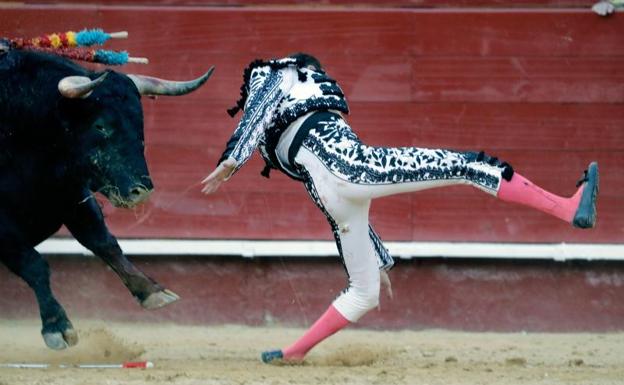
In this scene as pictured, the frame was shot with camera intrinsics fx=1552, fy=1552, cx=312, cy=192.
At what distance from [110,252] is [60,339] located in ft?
1.47

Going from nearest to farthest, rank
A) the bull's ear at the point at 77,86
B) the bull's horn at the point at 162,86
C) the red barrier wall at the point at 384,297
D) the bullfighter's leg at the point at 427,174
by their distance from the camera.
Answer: the bullfighter's leg at the point at 427,174 → the bull's ear at the point at 77,86 → the bull's horn at the point at 162,86 → the red barrier wall at the point at 384,297

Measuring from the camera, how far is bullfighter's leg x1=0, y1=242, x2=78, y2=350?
5.38 m

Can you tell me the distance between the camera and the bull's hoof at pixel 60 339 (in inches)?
211

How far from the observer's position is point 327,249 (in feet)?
22.9

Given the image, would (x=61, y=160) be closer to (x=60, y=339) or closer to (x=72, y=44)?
(x=72, y=44)

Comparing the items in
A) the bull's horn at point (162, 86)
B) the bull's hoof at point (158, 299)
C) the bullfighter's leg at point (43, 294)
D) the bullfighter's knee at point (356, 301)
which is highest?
the bull's horn at point (162, 86)

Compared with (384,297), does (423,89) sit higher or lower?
higher

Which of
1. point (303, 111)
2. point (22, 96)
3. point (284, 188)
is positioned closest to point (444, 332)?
point (284, 188)

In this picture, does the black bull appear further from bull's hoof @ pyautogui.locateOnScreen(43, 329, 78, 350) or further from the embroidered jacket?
the embroidered jacket

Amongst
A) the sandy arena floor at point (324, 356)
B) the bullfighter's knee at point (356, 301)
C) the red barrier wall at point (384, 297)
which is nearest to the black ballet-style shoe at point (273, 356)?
the sandy arena floor at point (324, 356)

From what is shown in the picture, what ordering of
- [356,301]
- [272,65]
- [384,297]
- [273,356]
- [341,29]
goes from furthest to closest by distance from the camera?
[384,297], [341,29], [273,356], [356,301], [272,65]

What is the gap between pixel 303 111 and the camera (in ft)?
17.8

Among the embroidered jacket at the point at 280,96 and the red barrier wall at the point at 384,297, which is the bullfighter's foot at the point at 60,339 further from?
the red barrier wall at the point at 384,297

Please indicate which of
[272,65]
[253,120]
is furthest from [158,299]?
[272,65]
